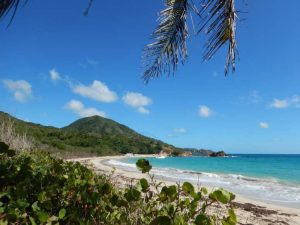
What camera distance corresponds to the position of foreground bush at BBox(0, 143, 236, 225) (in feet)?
4.91

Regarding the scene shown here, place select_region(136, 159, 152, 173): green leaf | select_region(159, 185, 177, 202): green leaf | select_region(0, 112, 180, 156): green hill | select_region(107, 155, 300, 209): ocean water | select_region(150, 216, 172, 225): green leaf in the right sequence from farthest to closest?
select_region(0, 112, 180, 156): green hill → select_region(107, 155, 300, 209): ocean water → select_region(159, 185, 177, 202): green leaf → select_region(136, 159, 152, 173): green leaf → select_region(150, 216, 172, 225): green leaf

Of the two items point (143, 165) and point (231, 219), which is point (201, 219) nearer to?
point (231, 219)

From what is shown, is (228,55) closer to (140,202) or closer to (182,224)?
(140,202)

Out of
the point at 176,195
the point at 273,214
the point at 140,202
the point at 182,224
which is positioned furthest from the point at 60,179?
the point at 273,214

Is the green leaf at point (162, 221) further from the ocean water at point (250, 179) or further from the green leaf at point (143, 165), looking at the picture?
the ocean water at point (250, 179)

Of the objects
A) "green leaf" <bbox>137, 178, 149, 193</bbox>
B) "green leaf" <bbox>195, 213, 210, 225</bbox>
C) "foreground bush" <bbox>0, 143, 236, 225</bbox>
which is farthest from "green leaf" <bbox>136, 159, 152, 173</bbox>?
"green leaf" <bbox>195, 213, 210, 225</bbox>

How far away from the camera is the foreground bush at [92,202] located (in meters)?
1.50

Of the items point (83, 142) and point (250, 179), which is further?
point (83, 142)

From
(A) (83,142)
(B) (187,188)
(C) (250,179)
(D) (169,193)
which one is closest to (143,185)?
(D) (169,193)

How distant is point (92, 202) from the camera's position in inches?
73.5

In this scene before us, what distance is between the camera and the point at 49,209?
2.04 metres

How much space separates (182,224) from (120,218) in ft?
1.53

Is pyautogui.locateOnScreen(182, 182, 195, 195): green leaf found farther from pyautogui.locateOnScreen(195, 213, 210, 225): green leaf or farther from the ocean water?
the ocean water

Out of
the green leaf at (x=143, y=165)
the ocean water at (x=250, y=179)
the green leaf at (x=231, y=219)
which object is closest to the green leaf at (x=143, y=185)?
the green leaf at (x=143, y=165)
